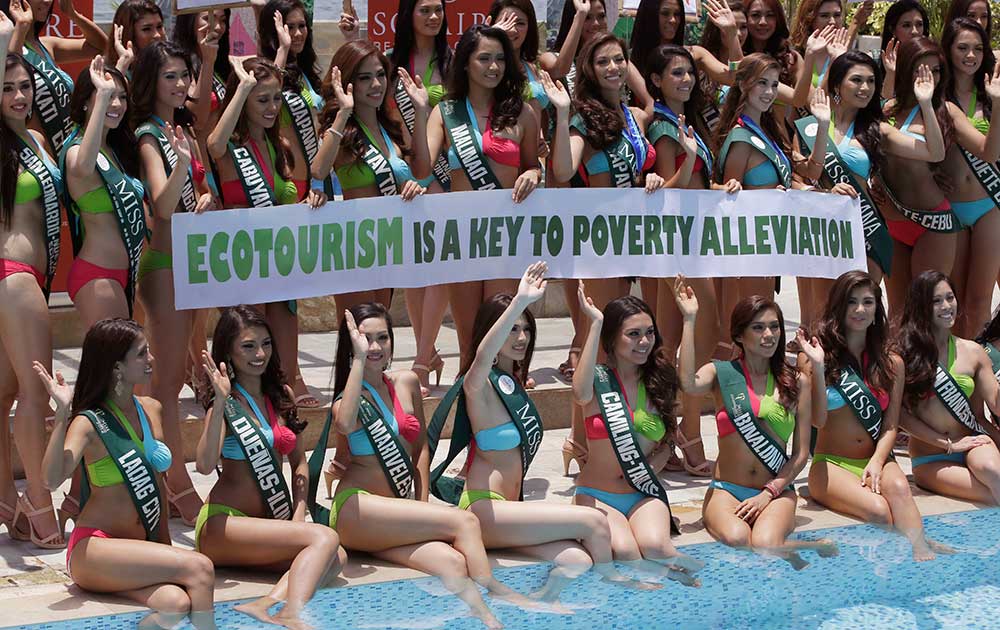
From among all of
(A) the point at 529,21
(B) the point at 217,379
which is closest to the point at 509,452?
(B) the point at 217,379

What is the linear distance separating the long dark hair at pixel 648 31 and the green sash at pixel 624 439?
2.44 meters

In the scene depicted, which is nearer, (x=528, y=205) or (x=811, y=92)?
(x=528, y=205)

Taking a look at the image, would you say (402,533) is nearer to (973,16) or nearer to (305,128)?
(305,128)

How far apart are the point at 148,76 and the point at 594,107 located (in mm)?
2134

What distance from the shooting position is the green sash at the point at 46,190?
19.4ft

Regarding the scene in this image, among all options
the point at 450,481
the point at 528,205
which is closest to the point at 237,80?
the point at 528,205

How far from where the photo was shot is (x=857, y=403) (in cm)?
668

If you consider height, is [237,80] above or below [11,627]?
above

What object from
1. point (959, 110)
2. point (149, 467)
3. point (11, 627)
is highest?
point (959, 110)

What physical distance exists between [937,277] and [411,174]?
8.15ft

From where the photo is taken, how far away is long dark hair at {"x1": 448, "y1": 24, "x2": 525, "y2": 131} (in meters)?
6.96

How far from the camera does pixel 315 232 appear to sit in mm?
6660

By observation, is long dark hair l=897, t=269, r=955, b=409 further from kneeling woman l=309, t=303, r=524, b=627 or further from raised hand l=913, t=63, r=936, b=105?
kneeling woman l=309, t=303, r=524, b=627

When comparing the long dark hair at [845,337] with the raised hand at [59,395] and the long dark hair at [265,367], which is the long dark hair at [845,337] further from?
the raised hand at [59,395]
